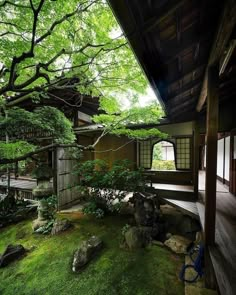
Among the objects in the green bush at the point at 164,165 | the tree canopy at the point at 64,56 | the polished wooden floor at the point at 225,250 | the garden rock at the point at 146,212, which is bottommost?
the garden rock at the point at 146,212

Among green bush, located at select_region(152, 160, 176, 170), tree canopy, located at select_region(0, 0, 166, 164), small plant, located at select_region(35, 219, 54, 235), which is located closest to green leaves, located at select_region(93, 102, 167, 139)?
tree canopy, located at select_region(0, 0, 166, 164)

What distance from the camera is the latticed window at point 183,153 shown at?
23.3 ft

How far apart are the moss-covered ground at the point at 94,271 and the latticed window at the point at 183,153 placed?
411 cm

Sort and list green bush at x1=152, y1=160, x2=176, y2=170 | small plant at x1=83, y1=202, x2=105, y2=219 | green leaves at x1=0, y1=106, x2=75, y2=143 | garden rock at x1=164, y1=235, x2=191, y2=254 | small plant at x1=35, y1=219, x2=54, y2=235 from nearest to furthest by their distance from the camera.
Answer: garden rock at x1=164, y1=235, x2=191, y2=254
green leaves at x1=0, y1=106, x2=75, y2=143
small plant at x1=35, y1=219, x2=54, y2=235
small plant at x1=83, y1=202, x2=105, y2=219
green bush at x1=152, y1=160, x2=176, y2=170

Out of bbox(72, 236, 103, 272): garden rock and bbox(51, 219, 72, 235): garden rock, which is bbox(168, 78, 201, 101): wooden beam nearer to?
bbox(72, 236, 103, 272): garden rock

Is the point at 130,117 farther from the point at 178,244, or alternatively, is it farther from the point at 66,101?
the point at 66,101

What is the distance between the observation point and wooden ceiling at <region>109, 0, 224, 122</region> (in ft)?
4.88

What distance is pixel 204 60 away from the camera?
265cm

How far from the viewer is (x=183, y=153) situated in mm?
7230

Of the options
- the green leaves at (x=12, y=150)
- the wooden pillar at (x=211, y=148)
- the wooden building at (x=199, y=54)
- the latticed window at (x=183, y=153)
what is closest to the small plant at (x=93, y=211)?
the green leaves at (x=12, y=150)

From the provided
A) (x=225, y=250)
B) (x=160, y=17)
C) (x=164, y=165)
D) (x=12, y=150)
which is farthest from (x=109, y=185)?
(x=164, y=165)

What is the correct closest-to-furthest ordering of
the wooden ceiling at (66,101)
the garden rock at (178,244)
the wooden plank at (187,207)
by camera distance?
the garden rock at (178,244)
the wooden plank at (187,207)
the wooden ceiling at (66,101)

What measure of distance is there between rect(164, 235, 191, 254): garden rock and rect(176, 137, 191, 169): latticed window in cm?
358

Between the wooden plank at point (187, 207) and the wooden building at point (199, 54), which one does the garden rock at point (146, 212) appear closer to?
the wooden plank at point (187, 207)
